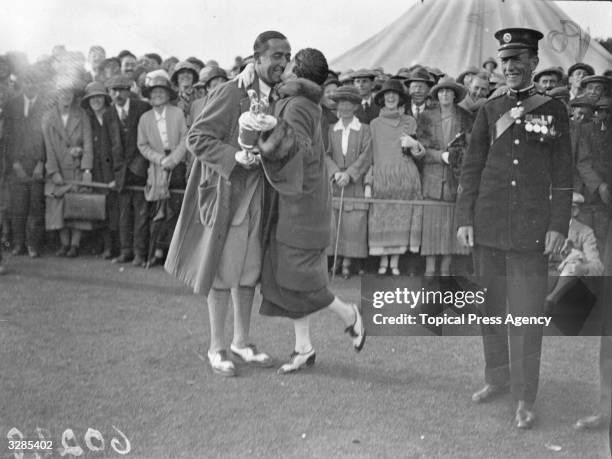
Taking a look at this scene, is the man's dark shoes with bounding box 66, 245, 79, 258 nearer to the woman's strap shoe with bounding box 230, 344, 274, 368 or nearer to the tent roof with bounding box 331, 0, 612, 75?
the woman's strap shoe with bounding box 230, 344, 274, 368

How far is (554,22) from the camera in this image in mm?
3703

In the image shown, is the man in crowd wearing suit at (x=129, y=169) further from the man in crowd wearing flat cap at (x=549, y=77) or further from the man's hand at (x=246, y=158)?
the man in crowd wearing flat cap at (x=549, y=77)

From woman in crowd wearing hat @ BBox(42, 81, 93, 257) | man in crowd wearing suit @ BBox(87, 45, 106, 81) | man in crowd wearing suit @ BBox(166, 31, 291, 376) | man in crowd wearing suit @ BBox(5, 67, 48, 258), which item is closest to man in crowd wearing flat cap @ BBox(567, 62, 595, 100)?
man in crowd wearing suit @ BBox(166, 31, 291, 376)

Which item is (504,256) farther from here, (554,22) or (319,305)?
(554,22)

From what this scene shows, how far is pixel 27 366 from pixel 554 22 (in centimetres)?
294

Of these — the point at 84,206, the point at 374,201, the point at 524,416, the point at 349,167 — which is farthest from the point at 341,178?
the point at 84,206

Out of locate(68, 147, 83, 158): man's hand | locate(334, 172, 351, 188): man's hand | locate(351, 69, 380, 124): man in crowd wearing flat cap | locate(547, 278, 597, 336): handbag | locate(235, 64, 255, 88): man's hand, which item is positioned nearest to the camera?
locate(235, 64, 255, 88): man's hand

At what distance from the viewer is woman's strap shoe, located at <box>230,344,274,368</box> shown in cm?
372

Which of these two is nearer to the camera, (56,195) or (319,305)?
(319,305)

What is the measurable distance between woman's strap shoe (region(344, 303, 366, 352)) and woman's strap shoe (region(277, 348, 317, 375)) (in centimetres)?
21

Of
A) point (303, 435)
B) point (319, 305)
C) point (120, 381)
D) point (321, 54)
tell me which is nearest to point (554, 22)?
point (321, 54)

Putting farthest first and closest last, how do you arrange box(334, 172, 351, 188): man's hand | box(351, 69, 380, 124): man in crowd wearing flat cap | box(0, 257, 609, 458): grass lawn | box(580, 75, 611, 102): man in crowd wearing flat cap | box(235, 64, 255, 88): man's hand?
box(351, 69, 380, 124): man in crowd wearing flat cap, box(334, 172, 351, 188): man's hand, box(580, 75, 611, 102): man in crowd wearing flat cap, box(235, 64, 255, 88): man's hand, box(0, 257, 609, 458): grass lawn

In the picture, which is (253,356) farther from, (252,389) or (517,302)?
(517,302)

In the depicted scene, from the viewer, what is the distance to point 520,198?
3.29 meters
